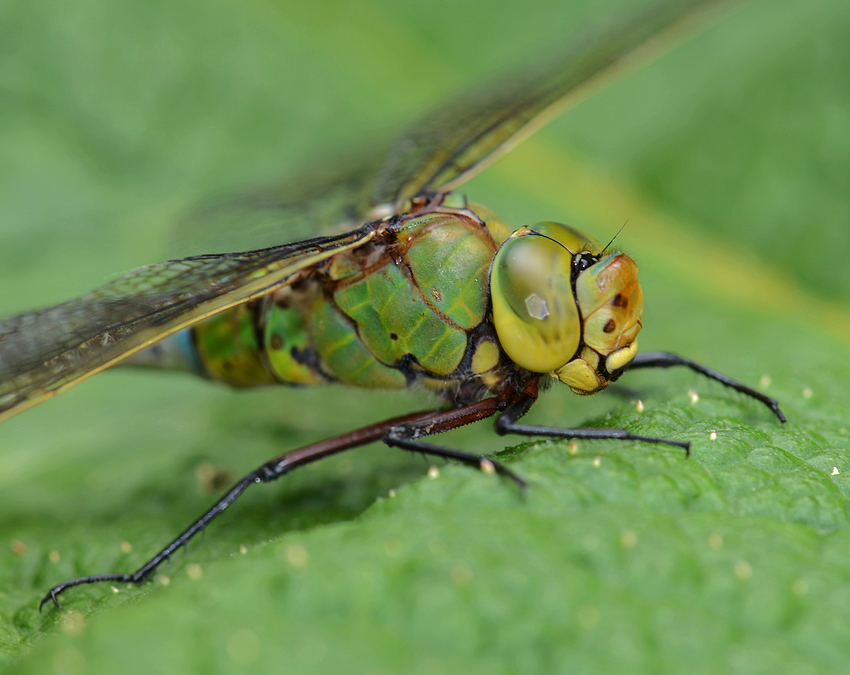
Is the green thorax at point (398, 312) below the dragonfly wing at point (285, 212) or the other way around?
below

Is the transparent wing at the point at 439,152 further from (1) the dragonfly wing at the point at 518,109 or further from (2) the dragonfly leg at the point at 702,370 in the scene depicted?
→ (2) the dragonfly leg at the point at 702,370

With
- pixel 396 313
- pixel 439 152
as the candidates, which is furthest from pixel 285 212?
pixel 396 313

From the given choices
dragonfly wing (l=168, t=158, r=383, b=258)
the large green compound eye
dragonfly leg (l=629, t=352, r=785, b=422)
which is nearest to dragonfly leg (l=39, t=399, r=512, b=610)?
the large green compound eye

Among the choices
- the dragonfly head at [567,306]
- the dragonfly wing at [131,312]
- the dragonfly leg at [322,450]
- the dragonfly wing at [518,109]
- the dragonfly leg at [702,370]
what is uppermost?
the dragonfly wing at [518,109]

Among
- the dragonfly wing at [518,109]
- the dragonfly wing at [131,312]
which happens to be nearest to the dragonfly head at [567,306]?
the dragonfly wing at [131,312]

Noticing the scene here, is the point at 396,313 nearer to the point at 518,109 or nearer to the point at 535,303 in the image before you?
the point at 535,303

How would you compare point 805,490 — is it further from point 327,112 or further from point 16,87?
point 16,87

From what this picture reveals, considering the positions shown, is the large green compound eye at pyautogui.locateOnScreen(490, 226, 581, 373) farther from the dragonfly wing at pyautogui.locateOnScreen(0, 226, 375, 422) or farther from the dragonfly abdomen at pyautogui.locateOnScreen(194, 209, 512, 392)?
the dragonfly wing at pyautogui.locateOnScreen(0, 226, 375, 422)

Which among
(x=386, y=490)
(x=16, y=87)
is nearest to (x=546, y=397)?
(x=386, y=490)
